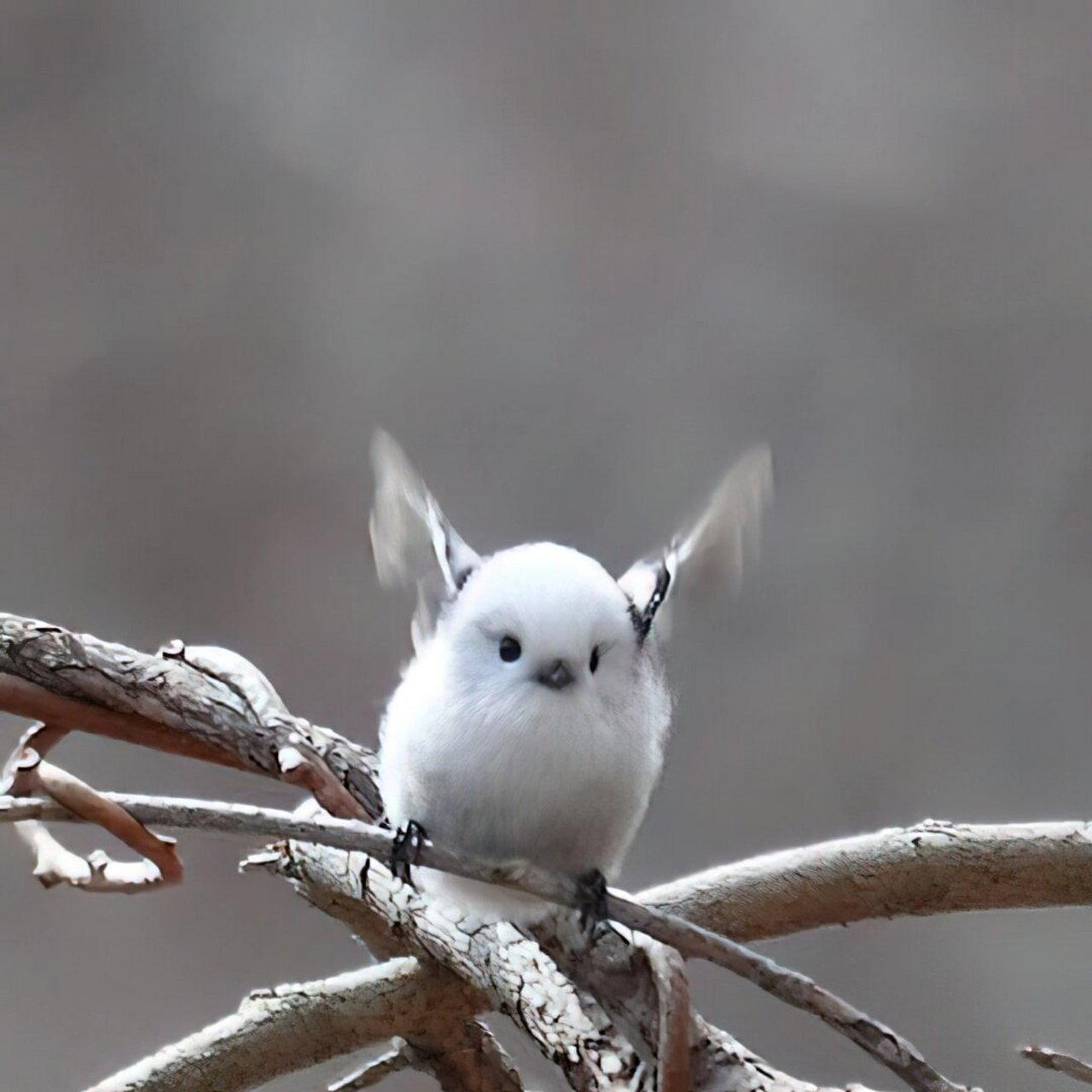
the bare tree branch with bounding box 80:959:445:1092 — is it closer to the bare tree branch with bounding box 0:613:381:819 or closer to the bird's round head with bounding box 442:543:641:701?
the bare tree branch with bounding box 0:613:381:819

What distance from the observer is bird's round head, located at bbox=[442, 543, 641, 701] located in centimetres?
53

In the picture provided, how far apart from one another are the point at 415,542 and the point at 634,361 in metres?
0.56

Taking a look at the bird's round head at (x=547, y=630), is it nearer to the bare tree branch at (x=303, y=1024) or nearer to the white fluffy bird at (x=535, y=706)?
the white fluffy bird at (x=535, y=706)

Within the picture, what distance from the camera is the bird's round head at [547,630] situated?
533 mm

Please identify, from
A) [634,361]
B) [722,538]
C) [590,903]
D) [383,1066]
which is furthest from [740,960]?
[634,361]

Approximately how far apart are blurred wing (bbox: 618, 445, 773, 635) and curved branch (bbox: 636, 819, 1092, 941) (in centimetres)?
20

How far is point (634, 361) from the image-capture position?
1159 millimetres

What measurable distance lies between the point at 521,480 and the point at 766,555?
21cm

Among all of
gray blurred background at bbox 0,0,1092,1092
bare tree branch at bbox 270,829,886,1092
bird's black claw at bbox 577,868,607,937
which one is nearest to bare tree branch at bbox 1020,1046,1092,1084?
bare tree branch at bbox 270,829,886,1092

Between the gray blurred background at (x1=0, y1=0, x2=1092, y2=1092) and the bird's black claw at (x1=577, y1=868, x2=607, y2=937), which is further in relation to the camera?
the gray blurred background at (x1=0, y1=0, x2=1092, y2=1092)

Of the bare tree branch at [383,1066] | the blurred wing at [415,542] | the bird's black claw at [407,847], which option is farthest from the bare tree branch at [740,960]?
the bare tree branch at [383,1066]

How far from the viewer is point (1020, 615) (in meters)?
1.15

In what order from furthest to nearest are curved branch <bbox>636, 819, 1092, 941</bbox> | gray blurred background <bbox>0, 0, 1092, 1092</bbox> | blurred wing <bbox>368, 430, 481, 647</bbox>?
gray blurred background <bbox>0, 0, 1092, 1092</bbox>, curved branch <bbox>636, 819, 1092, 941</bbox>, blurred wing <bbox>368, 430, 481, 647</bbox>

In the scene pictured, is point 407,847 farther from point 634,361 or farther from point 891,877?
point 634,361
